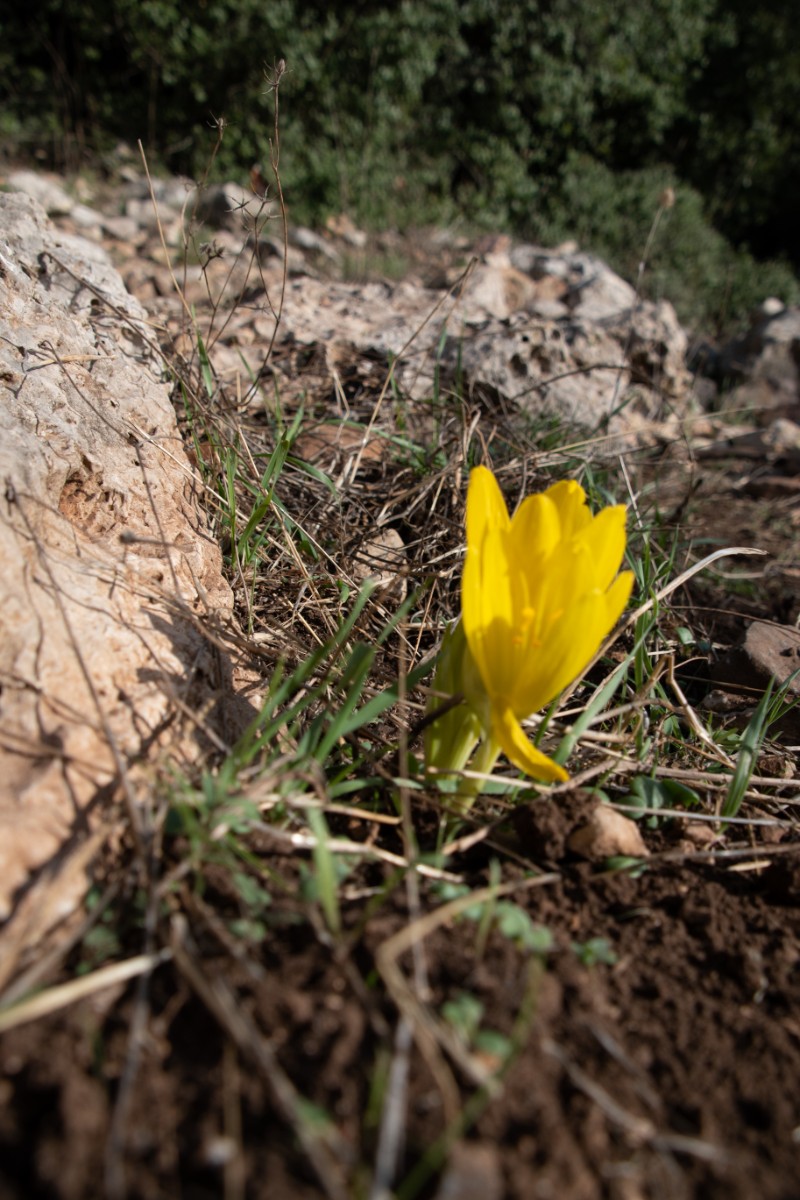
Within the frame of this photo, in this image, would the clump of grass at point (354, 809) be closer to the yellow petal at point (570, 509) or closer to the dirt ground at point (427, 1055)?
the dirt ground at point (427, 1055)

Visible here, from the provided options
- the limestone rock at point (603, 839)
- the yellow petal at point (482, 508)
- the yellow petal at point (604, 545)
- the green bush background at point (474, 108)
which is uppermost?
the green bush background at point (474, 108)

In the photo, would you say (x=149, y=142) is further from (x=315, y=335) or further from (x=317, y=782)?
(x=317, y=782)

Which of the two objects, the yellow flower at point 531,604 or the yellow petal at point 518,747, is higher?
the yellow flower at point 531,604

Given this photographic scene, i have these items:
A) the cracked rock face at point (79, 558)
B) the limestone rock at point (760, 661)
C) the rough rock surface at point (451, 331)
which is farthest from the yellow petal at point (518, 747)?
the rough rock surface at point (451, 331)

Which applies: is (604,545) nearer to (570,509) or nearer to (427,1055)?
(570,509)

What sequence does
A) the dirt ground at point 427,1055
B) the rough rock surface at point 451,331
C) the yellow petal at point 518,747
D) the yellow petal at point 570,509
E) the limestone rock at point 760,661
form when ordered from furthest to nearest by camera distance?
the rough rock surface at point 451,331 → the limestone rock at point 760,661 → the yellow petal at point 570,509 → the yellow petal at point 518,747 → the dirt ground at point 427,1055

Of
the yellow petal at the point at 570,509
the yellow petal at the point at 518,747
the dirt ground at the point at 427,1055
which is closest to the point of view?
the dirt ground at the point at 427,1055

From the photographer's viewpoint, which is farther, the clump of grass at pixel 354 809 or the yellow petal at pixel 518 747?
the yellow petal at pixel 518 747
